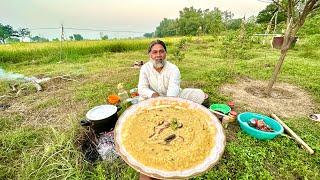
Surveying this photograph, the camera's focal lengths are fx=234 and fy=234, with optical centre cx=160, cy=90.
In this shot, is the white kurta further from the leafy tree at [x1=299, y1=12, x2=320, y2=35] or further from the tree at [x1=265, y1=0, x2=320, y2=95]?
the leafy tree at [x1=299, y1=12, x2=320, y2=35]

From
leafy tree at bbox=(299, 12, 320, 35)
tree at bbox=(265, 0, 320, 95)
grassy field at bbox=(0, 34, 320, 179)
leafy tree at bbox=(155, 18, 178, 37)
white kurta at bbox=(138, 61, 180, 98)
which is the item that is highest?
leafy tree at bbox=(155, 18, 178, 37)

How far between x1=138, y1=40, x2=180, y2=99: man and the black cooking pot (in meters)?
0.49

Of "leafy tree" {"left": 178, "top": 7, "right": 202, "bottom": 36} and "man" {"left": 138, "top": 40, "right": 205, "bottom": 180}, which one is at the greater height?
"leafy tree" {"left": 178, "top": 7, "right": 202, "bottom": 36}

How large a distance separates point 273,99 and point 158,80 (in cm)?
274

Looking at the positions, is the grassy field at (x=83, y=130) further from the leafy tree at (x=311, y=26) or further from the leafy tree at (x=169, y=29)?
the leafy tree at (x=169, y=29)

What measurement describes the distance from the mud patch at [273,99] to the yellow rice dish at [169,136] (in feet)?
7.79

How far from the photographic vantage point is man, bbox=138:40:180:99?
2964 mm

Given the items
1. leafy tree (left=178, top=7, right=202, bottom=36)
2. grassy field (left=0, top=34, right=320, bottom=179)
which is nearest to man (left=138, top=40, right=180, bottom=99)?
grassy field (left=0, top=34, right=320, bottom=179)

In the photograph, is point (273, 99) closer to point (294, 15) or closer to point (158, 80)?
point (294, 15)

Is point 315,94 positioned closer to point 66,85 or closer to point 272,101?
point 272,101

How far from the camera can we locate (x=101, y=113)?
310 cm

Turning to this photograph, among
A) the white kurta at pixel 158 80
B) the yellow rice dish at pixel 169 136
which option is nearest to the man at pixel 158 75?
the white kurta at pixel 158 80

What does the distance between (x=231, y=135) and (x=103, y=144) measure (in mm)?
1761

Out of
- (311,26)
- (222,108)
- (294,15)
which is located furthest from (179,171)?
(311,26)
